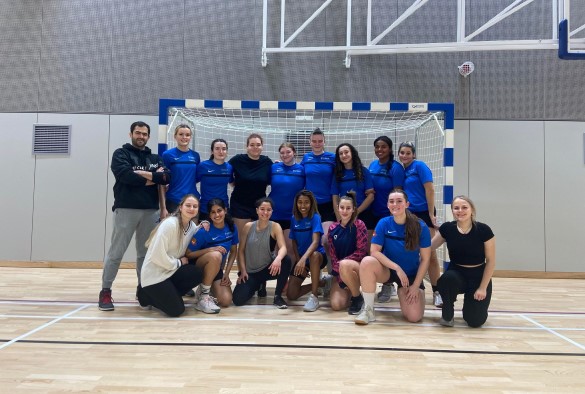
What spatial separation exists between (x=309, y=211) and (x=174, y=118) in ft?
7.11

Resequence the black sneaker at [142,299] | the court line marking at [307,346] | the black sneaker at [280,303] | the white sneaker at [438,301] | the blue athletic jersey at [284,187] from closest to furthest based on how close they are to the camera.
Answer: the court line marking at [307,346]
the black sneaker at [142,299]
the black sneaker at [280,303]
the white sneaker at [438,301]
the blue athletic jersey at [284,187]

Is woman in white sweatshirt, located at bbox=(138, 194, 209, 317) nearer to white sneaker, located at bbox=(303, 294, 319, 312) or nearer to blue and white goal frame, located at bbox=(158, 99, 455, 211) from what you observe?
white sneaker, located at bbox=(303, 294, 319, 312)

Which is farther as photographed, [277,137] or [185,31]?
[185,31]

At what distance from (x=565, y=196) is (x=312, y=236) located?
502 cm

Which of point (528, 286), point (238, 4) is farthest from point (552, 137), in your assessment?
point (238, 4)

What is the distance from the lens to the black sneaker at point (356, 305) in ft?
11.9

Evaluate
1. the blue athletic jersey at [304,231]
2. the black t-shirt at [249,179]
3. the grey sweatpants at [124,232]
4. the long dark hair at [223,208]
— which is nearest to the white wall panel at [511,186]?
the blue athletic jersey at [304,231]

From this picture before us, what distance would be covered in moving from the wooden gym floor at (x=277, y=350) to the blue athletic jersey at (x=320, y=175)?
1.17 m

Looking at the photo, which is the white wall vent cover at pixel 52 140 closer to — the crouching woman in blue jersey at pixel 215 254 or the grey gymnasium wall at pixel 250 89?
the grey gymnasium wall at pixel 250 89

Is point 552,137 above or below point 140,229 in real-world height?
above

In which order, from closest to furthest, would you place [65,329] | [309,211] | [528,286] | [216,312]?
1. [65,329]
2. [216,312]
3. [309,211]
4. [528,286]

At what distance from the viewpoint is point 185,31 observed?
22.8ft

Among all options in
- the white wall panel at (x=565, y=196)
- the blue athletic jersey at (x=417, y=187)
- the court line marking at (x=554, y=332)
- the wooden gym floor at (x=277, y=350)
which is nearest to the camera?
the wooden gym floor at (x=277, y=350)

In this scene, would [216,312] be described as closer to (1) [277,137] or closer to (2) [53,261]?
(1) [277,137]
